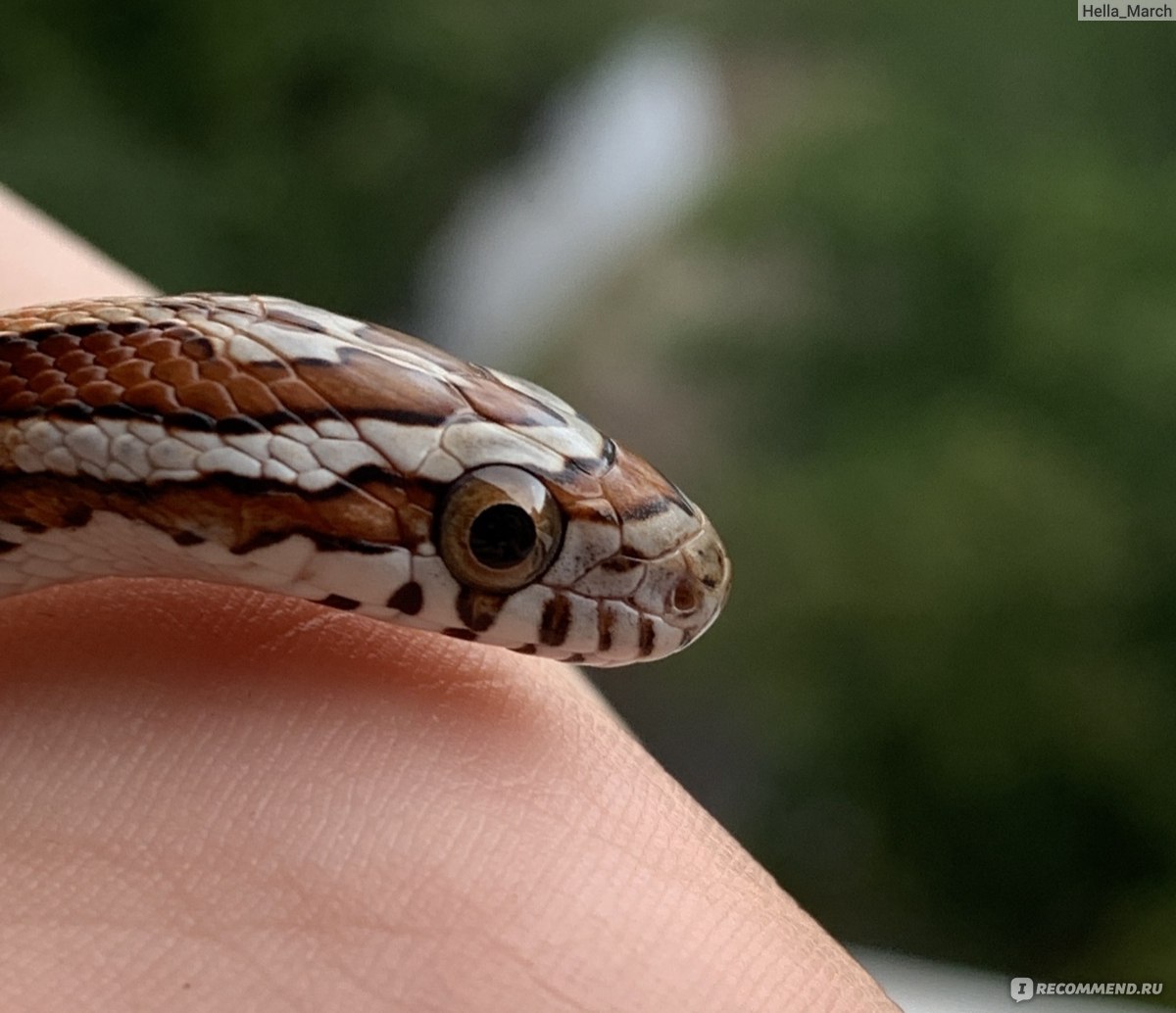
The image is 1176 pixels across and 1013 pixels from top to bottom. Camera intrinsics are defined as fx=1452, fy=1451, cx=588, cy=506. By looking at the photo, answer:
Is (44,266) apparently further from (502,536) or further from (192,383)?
(502,536)

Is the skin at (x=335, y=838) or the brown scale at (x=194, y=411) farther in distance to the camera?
the brown scale at (x=194, y=411)

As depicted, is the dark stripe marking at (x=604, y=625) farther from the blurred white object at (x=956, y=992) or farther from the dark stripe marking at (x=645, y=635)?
the blurred white object at (x=956, y=992)

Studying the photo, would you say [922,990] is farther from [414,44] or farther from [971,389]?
[414,44]

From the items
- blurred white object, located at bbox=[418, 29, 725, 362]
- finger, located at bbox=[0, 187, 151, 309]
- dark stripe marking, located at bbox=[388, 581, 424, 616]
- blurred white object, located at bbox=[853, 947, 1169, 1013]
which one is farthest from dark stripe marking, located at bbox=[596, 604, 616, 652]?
blurred white object, located at bbox=[418, 29, 725, 362]

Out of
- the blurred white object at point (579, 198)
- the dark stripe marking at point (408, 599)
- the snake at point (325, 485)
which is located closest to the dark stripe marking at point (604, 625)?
the snake at point (325, 485)

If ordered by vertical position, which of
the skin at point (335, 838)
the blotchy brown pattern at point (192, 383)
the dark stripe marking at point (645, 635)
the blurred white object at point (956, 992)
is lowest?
the blurred white object at point (956, 992)

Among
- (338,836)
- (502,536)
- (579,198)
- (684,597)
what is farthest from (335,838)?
(579,198)

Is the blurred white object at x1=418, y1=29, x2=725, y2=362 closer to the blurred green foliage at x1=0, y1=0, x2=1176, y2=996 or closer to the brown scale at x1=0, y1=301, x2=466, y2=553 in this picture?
the blurred green foliage at x1=0, y1=0, x2=1176, y2=996

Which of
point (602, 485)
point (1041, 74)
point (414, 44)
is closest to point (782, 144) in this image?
point (1041, 74)
